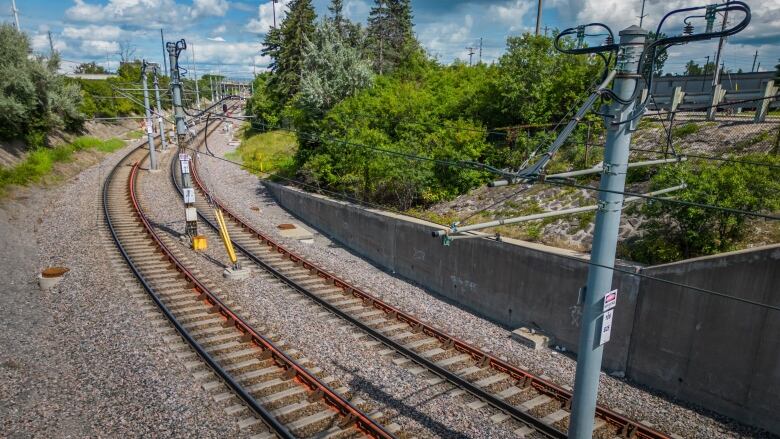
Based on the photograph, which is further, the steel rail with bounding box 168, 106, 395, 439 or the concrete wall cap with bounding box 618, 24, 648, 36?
the steel rail with bounding box 168, 106, 395, 439

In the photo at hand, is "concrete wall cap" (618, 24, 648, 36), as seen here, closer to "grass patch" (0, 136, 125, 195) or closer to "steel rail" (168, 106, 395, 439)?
"steel rail" (168, 106, 395, 439)

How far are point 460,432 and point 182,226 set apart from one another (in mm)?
17461

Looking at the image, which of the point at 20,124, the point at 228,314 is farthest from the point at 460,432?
the point at 20,124

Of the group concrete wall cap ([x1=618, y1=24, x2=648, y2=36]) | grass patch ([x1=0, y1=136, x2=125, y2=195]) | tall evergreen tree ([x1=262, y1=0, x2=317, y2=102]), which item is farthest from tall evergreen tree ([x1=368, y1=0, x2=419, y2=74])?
concrete wall cap ([x1=618, y1=24, x2=648, y2=36])

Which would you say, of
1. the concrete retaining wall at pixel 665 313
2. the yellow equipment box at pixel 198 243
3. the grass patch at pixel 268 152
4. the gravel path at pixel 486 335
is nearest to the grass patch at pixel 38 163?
the grass patch at pixel 268 152

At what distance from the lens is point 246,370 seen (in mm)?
10297

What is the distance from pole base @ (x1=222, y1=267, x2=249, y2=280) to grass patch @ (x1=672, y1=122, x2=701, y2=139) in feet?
50.5

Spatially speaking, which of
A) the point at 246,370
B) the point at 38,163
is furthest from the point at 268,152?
the point at 246,370

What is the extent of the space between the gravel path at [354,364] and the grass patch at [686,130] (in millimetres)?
12694

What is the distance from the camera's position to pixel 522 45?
21.1 meters

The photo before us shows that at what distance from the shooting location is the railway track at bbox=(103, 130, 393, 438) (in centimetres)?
854

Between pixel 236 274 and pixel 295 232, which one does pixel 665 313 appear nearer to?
pixel 236 274

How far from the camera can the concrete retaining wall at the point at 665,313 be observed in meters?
8.72

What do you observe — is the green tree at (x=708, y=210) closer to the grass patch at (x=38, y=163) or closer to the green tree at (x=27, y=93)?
the grass patch at (x=38, y=163)
